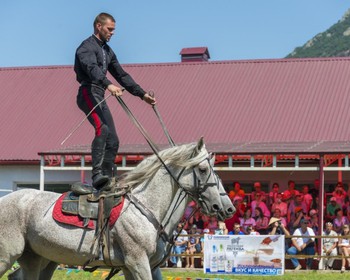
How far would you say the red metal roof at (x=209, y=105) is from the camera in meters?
28.5

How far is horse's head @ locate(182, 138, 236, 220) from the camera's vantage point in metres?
9.10

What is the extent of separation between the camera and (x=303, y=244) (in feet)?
66.7

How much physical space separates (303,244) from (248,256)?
1.58 metres

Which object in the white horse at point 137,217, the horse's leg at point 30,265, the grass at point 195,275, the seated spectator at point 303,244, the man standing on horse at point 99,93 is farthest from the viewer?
the seated spectator at point 303,244

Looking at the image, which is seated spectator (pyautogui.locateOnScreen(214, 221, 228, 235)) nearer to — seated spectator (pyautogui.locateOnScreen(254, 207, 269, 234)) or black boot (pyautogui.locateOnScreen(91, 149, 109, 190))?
seated spectator (pyautogui.locateOnScreen(254, 207, 269, 234))

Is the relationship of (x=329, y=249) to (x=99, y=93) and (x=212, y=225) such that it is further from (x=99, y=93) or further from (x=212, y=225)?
(x=99, y=93)

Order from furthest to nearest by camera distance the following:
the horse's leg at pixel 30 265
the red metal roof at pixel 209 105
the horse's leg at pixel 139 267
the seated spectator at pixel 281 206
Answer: the red metal roof at pixel 209 105 < the seated spectator at pixel 281 206 < the horse's leg at pixel 30 265 < the horse's leg at pixel 139 267

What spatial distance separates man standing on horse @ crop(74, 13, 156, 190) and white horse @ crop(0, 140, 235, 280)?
0.30m

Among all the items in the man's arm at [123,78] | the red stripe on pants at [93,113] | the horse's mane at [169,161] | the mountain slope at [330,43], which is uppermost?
the mountain slope at [330,43]

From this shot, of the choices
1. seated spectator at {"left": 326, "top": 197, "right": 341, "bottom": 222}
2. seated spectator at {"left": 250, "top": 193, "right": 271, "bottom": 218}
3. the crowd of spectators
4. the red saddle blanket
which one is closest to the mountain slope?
seated spectator at {"left": 326, "top": 197, "right": 341, "bottom": 222}

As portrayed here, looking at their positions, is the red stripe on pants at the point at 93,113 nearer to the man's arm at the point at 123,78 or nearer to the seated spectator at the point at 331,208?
the man's arm at the point at 123,78

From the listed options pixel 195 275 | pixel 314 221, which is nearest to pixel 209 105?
pixel 314 221

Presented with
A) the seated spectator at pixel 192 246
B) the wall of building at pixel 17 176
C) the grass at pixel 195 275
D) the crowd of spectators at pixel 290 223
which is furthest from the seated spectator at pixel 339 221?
the wall of building at pixel 17 176

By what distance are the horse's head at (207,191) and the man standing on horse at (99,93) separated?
91cm
